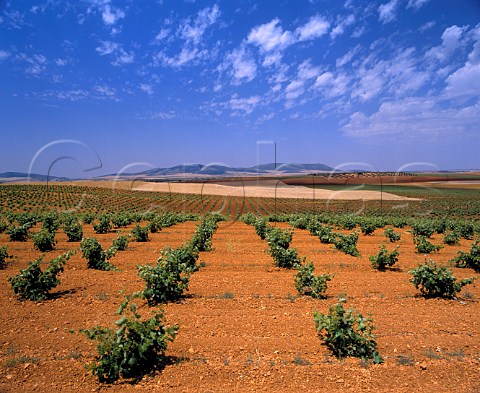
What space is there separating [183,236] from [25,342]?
14.8m

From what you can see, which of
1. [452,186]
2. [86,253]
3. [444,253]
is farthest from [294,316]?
[452,186]

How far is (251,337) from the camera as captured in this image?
5.86 metres

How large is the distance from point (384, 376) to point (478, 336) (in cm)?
290

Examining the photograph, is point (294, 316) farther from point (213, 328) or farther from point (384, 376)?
point (384, 376)

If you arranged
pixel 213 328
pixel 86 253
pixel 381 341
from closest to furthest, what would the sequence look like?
1. pixel 381 341
2. pixel 213 328
3. pixel 86 253

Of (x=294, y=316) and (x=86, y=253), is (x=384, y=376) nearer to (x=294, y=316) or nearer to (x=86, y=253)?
(x=294, y=316)

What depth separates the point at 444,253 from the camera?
52.6ft

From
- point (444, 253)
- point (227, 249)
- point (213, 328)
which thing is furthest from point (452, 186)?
point (213, 328)

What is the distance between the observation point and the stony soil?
4578 millimetres

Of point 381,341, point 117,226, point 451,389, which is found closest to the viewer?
point 451,389

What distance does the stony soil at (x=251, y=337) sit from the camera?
180 inches

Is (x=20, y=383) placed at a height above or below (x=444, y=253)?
above

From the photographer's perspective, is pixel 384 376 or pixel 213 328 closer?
pixel 384 376

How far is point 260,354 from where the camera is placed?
5281 mm
